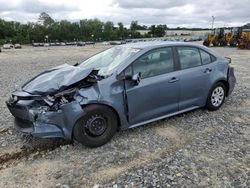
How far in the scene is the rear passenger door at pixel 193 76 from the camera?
5.21 metres

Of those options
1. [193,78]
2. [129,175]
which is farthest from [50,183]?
[193,78]

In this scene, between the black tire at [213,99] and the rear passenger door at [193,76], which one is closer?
the rear passenger door at [193,76]

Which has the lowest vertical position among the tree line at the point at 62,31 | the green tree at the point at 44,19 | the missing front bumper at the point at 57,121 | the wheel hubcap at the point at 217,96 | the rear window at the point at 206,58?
the tree line at the point at 62,31

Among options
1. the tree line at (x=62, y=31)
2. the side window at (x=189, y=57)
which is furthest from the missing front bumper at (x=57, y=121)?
the tree line at (x=62, y=31)

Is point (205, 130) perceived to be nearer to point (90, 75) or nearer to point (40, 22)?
point (90, 75)

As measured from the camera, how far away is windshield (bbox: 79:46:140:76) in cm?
476

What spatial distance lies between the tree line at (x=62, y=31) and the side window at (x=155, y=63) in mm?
87038

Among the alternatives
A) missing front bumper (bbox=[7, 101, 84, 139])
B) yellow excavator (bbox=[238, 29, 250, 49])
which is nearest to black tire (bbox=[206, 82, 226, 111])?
missing front bumper (bbox=[7, 101, 84, 139])

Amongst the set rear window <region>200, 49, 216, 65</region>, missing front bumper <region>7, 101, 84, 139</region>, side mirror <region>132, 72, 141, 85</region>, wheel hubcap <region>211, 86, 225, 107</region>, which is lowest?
wheel hubcap <region>211, 86, 225, 107</region>

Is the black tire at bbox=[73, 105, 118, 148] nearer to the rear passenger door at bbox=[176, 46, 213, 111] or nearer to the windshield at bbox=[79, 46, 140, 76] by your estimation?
the windshield at bbox=[79, 46, 140, 76]

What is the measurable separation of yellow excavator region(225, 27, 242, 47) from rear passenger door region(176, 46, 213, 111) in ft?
88.5

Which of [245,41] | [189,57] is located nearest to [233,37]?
[245,41]

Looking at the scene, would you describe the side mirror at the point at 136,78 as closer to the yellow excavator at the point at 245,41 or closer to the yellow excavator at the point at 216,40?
the yellow excavator at the point at 245,41

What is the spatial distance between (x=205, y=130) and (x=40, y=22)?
11982 cm
